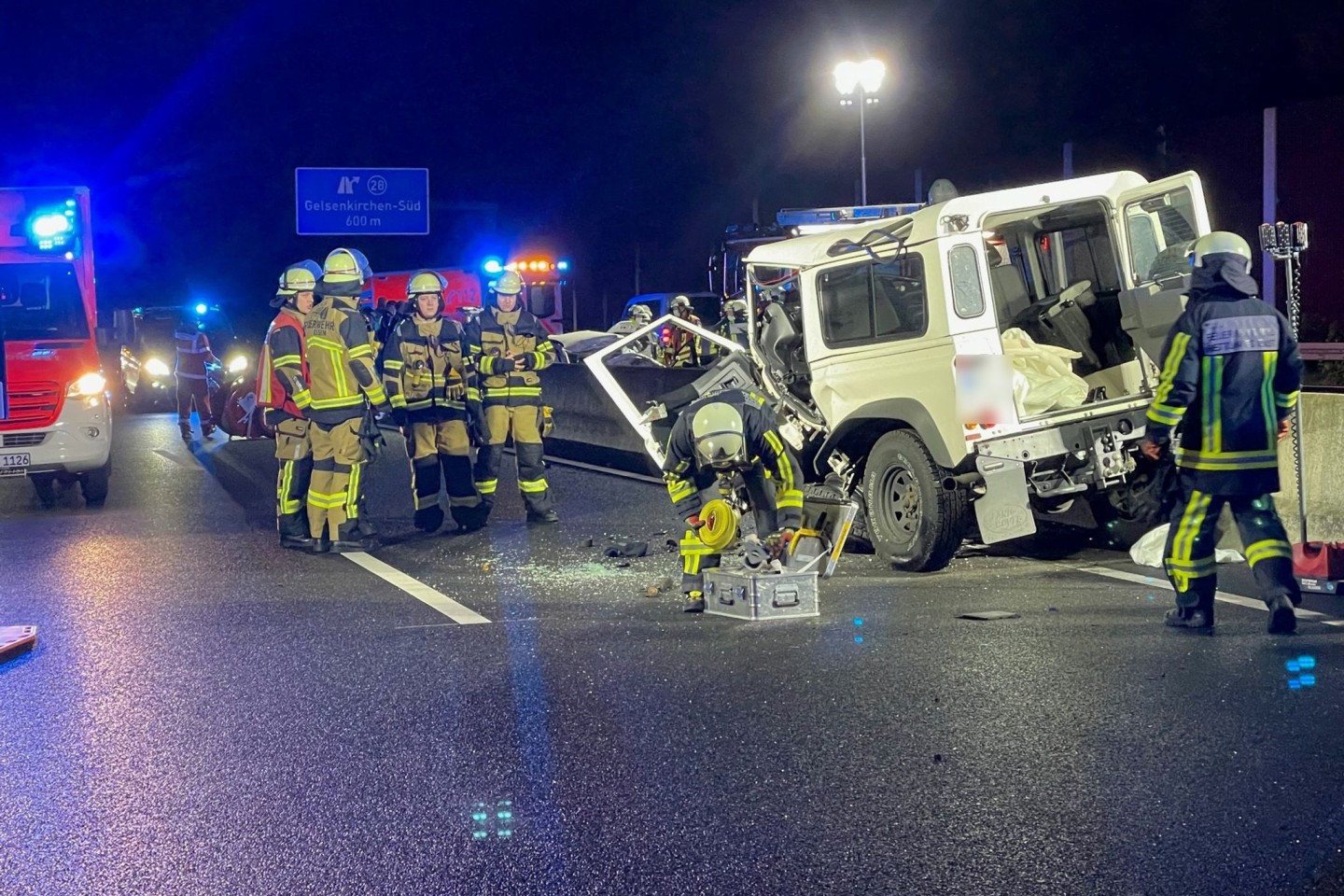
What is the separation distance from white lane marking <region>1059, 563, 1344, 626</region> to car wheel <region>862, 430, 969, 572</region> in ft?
2.62

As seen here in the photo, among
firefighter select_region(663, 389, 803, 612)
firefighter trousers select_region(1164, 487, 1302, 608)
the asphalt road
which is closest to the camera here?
the asphalt road

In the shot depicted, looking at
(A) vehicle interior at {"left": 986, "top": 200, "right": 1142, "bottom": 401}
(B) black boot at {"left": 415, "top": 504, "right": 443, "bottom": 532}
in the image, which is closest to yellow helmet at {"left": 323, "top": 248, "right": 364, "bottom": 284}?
(B) black boot at {"left": 415, "top": 504, "right": 443, "bottom": 532}

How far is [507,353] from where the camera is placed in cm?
1184

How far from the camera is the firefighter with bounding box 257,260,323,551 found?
10.6 m

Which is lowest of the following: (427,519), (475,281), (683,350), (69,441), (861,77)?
(427,519)

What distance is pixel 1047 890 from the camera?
411 cm

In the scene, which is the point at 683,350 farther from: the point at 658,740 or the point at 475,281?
the point at 475,281

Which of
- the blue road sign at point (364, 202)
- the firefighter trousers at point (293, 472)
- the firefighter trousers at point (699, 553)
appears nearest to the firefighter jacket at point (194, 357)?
the firefighter trousers at point (293, 472)

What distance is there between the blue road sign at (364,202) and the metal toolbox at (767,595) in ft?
105

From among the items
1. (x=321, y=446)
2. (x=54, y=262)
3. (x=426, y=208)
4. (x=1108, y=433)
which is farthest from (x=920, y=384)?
(x=426, y=208)

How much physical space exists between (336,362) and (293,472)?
0.85 m

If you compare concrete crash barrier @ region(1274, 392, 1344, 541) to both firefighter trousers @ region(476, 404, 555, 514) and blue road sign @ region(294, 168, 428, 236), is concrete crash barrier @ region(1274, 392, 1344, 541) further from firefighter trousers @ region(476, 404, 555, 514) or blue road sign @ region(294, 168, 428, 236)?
blue road sign @ region(294, 168, 428, 236)

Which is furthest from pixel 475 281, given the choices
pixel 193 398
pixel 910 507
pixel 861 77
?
pixel 910 507

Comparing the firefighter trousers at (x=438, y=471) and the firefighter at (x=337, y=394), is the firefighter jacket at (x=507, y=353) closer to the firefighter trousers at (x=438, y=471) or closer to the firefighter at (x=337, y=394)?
the firefighter trousers at (x=438, y=471)
